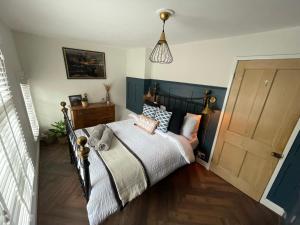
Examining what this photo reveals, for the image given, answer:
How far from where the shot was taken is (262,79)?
5.70 feet

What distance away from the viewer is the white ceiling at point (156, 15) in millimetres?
1138

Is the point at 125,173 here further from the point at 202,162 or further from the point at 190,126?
the point at 202,162

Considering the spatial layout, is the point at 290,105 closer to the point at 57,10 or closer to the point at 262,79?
the point at 262,79

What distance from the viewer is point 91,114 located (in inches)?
128

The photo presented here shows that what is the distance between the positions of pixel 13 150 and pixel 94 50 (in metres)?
2.74

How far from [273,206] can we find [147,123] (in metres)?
2.15

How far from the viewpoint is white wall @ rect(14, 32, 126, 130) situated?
8.63 feet

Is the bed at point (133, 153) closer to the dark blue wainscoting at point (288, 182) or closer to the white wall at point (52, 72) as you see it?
the dark blue wainscoting at point (288, 182)

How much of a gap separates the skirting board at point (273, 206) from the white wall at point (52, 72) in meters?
3.85

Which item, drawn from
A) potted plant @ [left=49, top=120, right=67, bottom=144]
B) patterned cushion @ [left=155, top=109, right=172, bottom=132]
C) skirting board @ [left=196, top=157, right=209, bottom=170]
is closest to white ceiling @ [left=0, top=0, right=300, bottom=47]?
patterned cushion @ [left=155, top=109, right=172, bottom=132]

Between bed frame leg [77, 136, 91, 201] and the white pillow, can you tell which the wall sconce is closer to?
the white pillow

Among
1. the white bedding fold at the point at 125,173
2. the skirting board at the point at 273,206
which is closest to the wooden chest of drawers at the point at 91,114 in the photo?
the white bedding fold at the point at 125,173

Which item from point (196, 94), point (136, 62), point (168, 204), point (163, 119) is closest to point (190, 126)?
point (163, 119)

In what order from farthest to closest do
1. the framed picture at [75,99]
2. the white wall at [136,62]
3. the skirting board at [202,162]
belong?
the white wall at [136,62]
the framed picture at [75,99]
the skirting board at [202,162]
